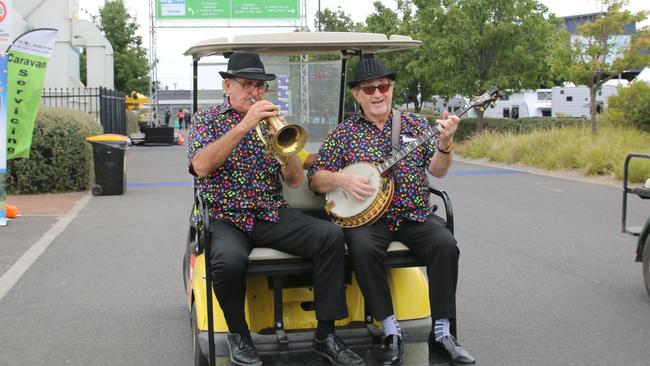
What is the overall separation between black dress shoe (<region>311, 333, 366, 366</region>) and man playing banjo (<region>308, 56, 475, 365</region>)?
7.4 inches

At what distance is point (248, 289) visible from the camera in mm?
4250

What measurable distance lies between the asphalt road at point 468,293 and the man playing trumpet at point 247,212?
273mm

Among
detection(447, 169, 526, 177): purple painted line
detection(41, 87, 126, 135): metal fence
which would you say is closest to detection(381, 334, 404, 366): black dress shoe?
detection(447, 169, 526, 177): purple painted line

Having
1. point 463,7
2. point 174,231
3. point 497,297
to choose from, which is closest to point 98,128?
point 174,231

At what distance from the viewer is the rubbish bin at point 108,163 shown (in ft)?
43.5

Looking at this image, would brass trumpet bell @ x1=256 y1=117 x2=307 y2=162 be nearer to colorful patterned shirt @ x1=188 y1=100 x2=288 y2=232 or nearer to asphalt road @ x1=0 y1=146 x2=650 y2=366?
colorful patterned shirt @ x1=188 y1=100 x2=288 y2=232

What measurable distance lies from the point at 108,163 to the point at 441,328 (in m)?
10.3

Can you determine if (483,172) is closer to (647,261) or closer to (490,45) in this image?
(490,45)

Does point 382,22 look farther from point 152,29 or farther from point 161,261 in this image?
point 161,261

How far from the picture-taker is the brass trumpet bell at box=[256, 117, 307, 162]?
3844mm

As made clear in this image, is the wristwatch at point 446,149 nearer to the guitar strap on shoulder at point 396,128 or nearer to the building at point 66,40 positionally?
the guitar strap on shoulder at point 396,128

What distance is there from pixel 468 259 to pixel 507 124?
716 inches

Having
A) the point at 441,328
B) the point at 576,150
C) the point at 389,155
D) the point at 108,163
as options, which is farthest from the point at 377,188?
the point at 576,150

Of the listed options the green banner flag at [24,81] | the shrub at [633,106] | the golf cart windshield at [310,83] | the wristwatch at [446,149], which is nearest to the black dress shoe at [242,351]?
the wristwatch at [446,149]
